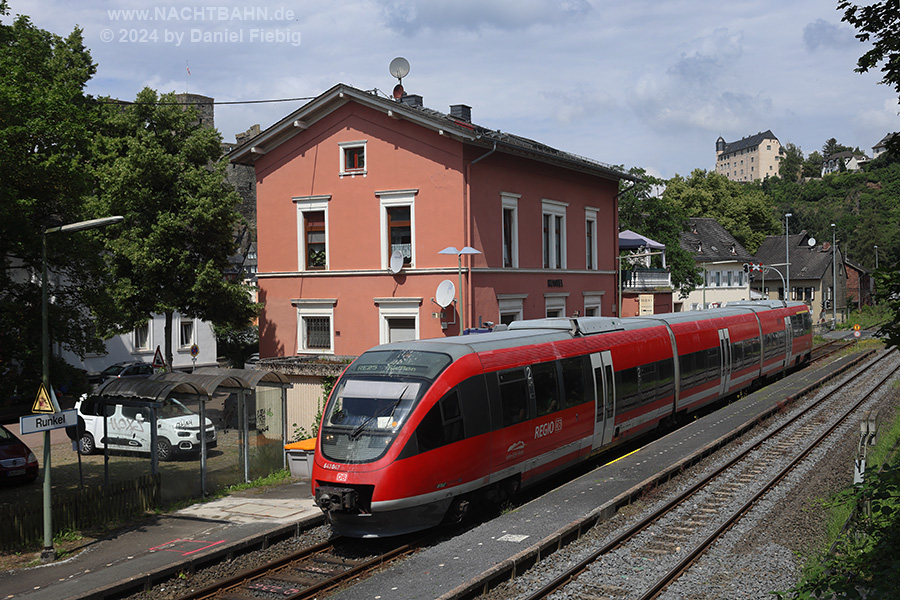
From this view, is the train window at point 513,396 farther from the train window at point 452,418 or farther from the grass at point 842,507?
the grass at point 842,507

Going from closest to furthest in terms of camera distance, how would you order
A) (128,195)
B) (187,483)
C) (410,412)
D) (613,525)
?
1. (410,412)
2. (613,525)
3. (187,483)
4. (128,195)

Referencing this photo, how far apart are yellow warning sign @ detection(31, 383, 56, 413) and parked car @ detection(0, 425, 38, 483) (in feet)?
26.1

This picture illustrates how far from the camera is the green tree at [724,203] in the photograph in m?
85.9

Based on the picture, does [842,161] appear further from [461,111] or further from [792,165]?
[461,111]

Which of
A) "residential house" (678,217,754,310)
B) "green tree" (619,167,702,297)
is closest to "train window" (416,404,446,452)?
"green tree" (619,167,702,297)

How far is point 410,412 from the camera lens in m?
11.4

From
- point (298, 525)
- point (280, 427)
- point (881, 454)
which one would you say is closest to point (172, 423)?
point (280, 427)

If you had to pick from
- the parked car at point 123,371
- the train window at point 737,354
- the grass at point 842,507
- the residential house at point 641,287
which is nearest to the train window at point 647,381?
the grass at point 842,507

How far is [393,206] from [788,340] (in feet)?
58.6

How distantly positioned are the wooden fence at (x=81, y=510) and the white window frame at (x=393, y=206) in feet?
37.5

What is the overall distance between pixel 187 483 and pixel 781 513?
11263 mm

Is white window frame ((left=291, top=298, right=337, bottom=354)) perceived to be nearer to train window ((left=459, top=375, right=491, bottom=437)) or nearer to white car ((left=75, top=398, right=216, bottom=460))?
white car ((left=75, top=398, right=216, bottom=460))

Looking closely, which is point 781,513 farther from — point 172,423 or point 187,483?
point 172,423

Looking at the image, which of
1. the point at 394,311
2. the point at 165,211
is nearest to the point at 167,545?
the point at 394,311
